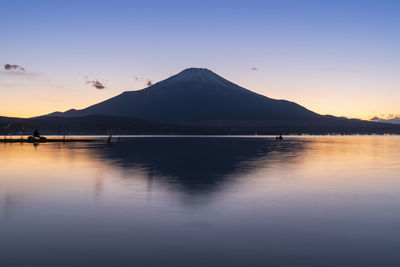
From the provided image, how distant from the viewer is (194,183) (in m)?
25.8

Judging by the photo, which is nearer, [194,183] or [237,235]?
[237,235]

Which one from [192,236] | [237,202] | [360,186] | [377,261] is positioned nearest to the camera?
[377,261]

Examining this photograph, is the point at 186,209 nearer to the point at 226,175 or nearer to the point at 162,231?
the point at 162,231

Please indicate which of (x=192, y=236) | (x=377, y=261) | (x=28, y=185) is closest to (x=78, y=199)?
(x=28, y=185)

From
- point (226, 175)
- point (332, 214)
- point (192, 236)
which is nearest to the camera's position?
point (192, 236)

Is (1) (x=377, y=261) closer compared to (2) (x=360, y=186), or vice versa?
(1) (x=377, y=261)

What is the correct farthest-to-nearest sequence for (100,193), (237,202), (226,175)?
(226,175) → (100,193) → (237,202)

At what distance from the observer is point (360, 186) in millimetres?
25234

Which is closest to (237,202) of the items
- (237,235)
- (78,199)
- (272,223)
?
(272,223)

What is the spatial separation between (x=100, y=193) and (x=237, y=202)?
723 cm

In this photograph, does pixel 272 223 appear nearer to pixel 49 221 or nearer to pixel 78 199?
pixel 49 221

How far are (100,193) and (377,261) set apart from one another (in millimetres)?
14557

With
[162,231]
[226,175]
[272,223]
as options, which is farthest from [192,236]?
[226,175]

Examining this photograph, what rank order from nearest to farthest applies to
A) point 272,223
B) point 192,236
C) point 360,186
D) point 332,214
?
point 192,236 → point 272,223 → point 332,214 → point 360,186
